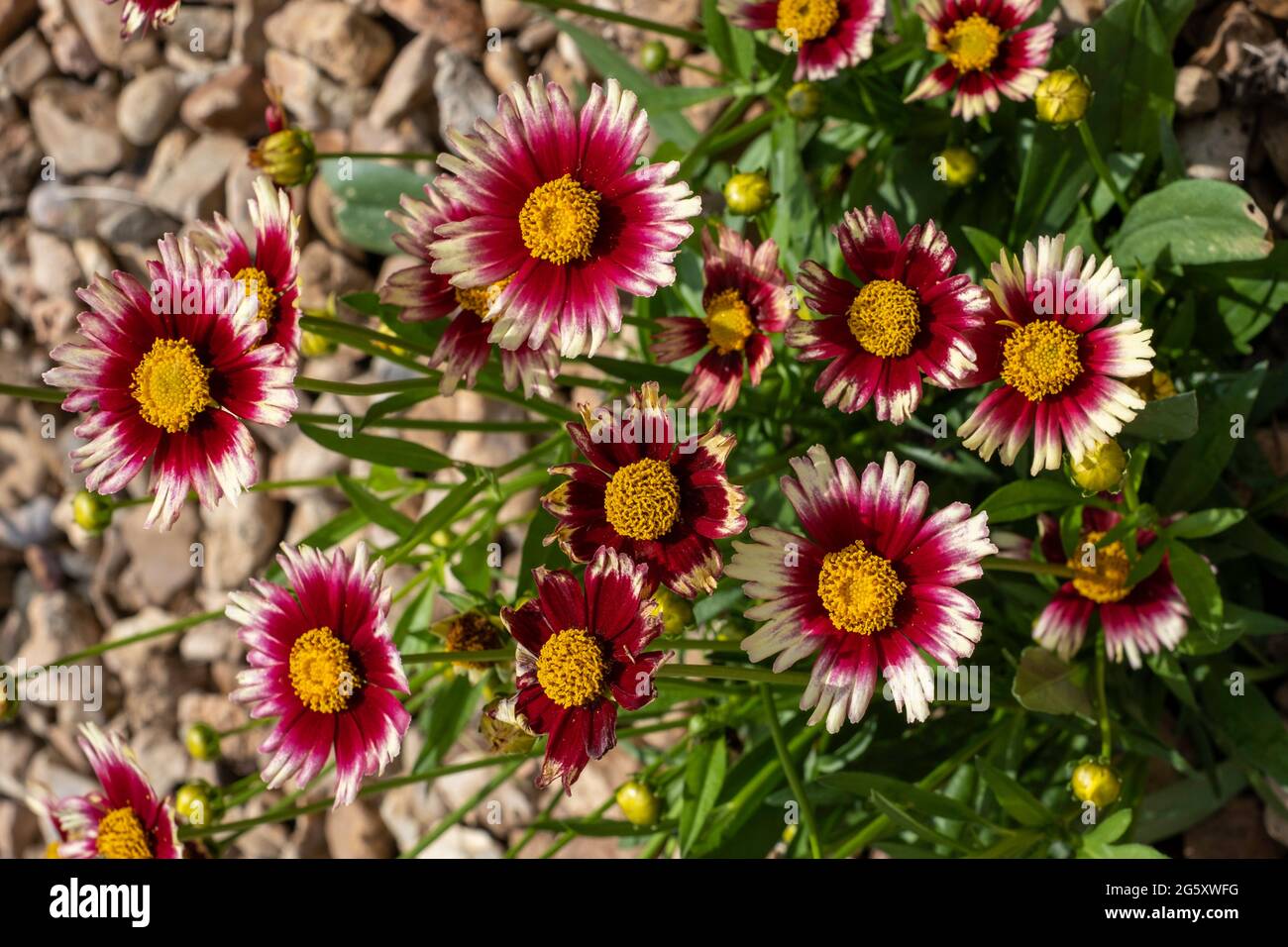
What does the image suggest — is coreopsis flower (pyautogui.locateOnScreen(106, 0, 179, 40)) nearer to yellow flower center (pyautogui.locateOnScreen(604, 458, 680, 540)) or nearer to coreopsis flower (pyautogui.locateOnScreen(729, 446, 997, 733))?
yellow flower center (pyautogui.locateOnScreen(604, 458, 680, 540))

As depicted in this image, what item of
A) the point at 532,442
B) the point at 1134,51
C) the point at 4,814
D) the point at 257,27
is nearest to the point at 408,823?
the point at 532,442

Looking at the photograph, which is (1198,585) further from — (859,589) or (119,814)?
(119,814)

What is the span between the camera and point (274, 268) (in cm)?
171

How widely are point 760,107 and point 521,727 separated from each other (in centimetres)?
160

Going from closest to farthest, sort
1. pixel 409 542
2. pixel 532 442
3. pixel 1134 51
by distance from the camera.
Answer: pixel 409 542 < pixel 1134 51 < pixel 532 442

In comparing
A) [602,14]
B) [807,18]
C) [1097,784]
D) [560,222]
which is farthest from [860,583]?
[602,14]

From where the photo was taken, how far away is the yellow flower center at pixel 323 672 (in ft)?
5.30

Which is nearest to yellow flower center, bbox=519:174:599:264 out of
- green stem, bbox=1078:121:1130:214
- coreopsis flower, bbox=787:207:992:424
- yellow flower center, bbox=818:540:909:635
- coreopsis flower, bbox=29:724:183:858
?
coreopsis flower, bbox=787:207:992:424

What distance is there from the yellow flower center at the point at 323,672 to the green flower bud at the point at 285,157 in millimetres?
788

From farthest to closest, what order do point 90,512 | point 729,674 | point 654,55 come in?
point 654,55 → point 90,512 → point 729,674

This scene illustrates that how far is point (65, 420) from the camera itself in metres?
3.28

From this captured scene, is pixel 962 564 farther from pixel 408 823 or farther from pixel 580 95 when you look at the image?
pixel 408 823

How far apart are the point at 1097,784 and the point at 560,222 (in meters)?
1.06

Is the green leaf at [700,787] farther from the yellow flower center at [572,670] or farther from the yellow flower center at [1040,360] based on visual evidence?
the yellow flower center at [1040,360]
